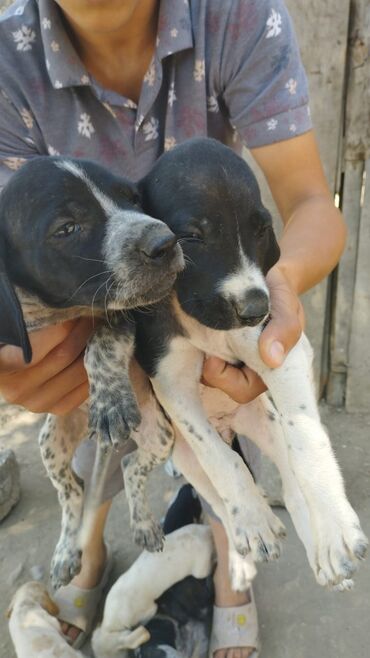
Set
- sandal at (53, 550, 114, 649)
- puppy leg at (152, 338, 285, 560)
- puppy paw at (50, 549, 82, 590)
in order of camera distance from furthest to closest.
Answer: sandal at (53, 550, 114, 649) → puppy paw at (50, 549, 82, 590) → puppy leg at (152, 338, 285, 560)

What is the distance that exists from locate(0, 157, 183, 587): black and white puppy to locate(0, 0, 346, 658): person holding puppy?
0.89 feet

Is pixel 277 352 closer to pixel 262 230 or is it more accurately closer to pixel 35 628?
pixel 262 230

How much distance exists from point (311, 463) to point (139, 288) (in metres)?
0.76

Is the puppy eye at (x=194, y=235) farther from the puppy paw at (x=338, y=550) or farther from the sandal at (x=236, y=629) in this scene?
the sandal at (x=236, y=629)

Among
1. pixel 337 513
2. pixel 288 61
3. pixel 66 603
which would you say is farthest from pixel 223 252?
pixel 66 603

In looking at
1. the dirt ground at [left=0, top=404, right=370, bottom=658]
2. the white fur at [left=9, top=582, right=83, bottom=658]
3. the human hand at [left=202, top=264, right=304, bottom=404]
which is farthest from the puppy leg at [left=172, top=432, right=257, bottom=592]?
the white fur at [left=9, top=582, right=83, bottom=658]

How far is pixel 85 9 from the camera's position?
223 cm

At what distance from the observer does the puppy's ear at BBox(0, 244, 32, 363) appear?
6.44 ft

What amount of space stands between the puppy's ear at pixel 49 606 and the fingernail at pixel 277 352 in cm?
184

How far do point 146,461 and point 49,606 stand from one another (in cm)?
99

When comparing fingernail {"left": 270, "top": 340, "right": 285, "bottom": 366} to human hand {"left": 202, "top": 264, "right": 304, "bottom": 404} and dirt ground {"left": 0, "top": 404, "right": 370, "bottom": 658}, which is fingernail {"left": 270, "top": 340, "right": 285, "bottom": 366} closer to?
human hand {"left": 202, "top": 264, "right": 304, "bottom": 404}

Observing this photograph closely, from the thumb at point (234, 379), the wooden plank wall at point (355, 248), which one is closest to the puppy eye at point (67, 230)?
the thumb at point (234, 379)

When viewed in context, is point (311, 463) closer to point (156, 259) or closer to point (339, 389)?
point (156, 259)

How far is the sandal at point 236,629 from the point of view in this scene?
2906 mm
